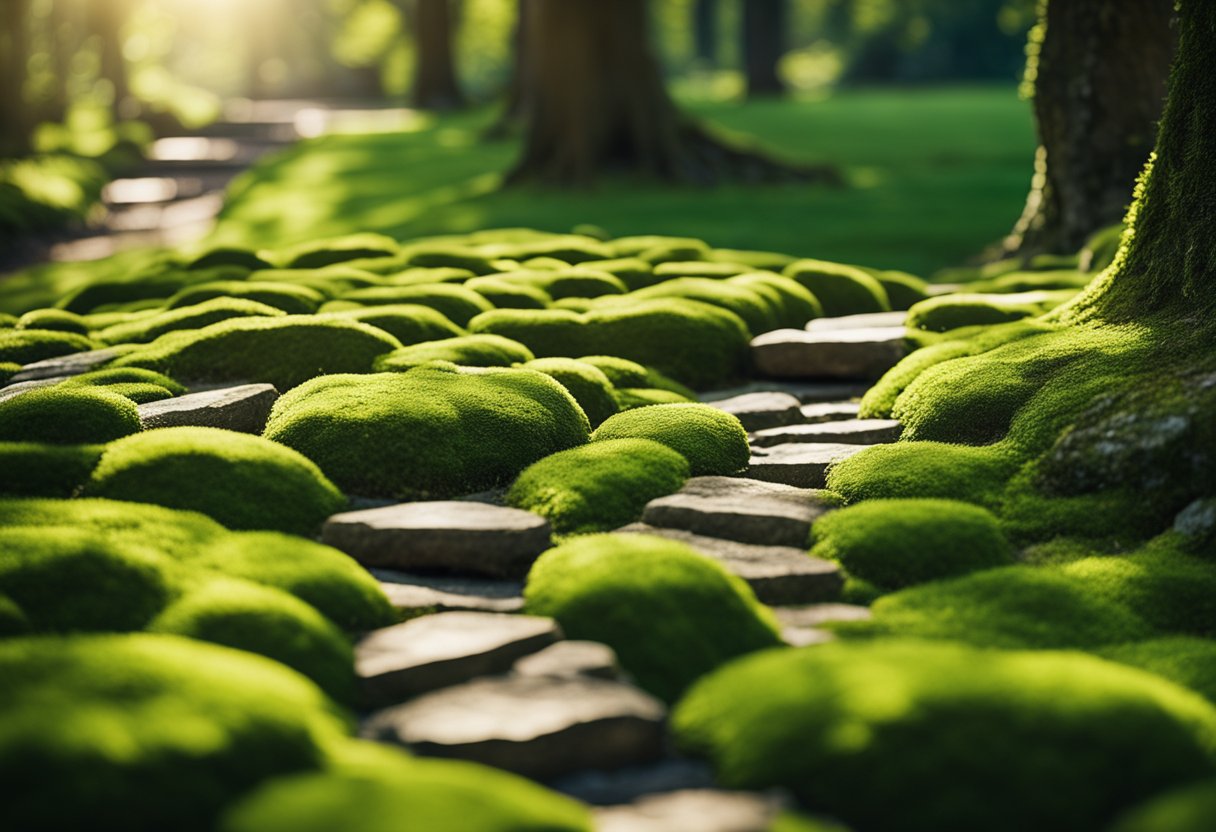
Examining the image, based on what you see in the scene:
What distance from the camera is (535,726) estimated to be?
4.45 m

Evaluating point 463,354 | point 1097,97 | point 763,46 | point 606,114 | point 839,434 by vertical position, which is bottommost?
point 839,434

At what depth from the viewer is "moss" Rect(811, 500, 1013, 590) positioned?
6.11 metres

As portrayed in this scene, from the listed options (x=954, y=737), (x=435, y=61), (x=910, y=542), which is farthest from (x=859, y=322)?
(x=435, y=61)

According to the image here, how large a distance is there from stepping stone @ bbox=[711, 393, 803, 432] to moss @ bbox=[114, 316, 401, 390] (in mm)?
2607

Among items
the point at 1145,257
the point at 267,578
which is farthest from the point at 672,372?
the point at 267,578

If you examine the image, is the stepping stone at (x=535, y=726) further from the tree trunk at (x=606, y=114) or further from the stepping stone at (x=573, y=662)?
the tree trunk at (x=606, y=114)

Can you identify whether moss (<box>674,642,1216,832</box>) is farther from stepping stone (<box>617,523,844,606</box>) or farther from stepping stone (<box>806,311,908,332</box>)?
stepping stone (<box>806,311,908,332</box>)

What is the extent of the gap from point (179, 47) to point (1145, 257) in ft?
427

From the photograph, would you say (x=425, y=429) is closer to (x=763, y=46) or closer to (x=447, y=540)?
(x=447, y=540)

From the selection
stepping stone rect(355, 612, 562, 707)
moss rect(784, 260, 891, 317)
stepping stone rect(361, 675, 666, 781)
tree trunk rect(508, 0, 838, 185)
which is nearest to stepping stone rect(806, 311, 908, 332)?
moss rect(784, 260, 891, 317)

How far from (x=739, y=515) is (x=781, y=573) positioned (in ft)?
2.08

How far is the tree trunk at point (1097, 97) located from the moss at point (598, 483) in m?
8.35

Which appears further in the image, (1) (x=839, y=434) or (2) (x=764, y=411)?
(2) (x=764, y=411)

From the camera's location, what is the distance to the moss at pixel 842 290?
1265 cm
